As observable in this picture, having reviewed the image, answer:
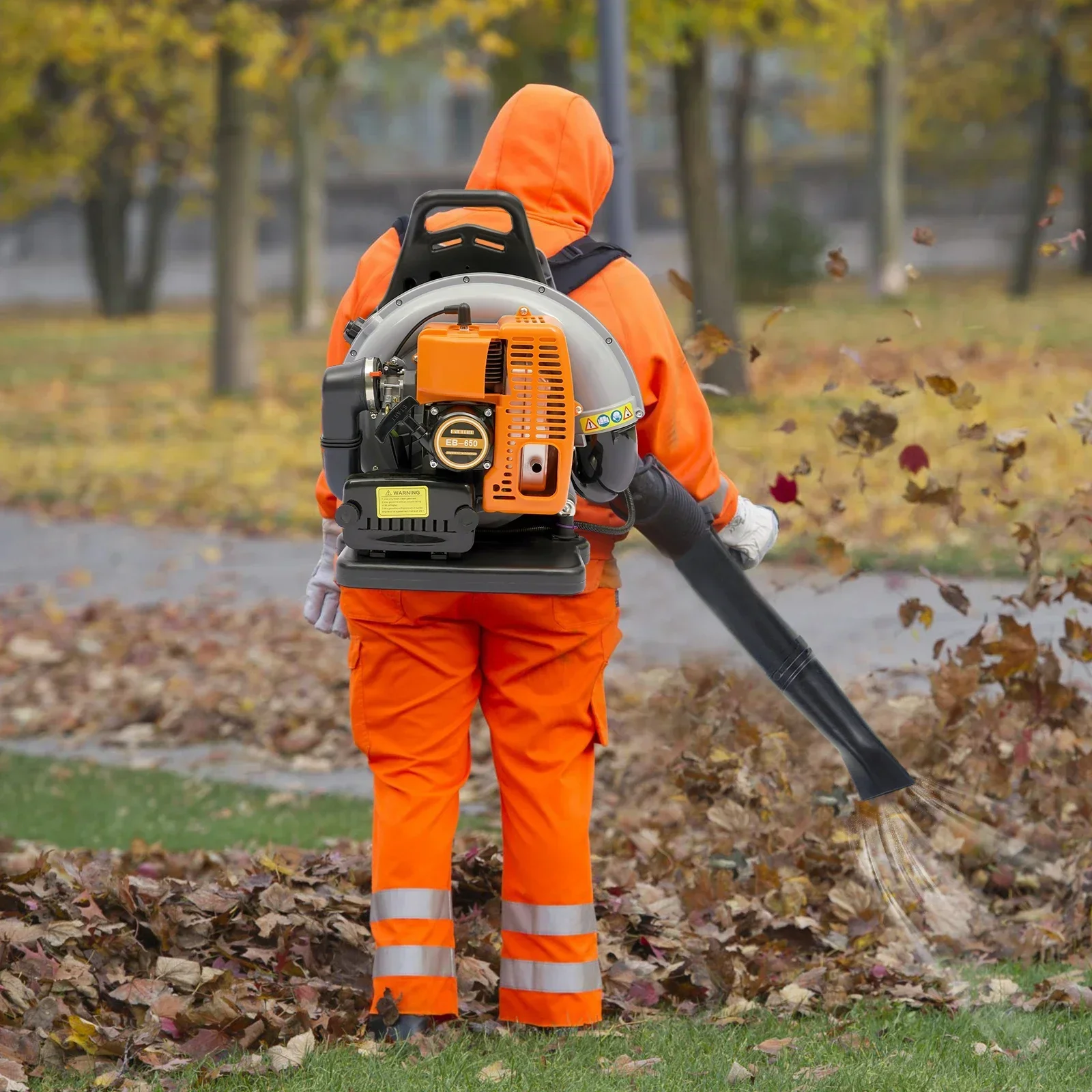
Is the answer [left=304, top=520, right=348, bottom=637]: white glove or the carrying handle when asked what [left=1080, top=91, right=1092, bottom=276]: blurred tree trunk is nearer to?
[left=304, top=520, right=348, bottom=637]: white glove

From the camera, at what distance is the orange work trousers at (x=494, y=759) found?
11.5ft

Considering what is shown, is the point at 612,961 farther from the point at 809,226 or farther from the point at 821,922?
the point at 809,226

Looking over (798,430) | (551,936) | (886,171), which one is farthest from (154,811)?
(886,171)

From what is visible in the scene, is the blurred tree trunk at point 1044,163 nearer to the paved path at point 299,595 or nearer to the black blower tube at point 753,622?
the paved path at point 299,595

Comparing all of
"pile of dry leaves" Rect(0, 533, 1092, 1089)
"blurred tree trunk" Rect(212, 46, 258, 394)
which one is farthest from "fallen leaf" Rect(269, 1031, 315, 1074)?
"blurred tree trunk" Rect(212, 46, 258, 394)

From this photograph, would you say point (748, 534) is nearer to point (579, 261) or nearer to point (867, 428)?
point (579, 261)

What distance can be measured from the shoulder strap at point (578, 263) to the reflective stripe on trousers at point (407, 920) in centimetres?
128

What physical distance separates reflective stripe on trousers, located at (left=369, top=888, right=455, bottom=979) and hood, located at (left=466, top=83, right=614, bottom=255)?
1389mm

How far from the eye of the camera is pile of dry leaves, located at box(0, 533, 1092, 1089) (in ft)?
12.4

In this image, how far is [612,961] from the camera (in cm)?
412

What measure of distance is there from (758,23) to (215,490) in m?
6.35

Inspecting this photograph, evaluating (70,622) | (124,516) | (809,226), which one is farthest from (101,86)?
(70,622)

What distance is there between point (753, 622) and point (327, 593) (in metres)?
0.96

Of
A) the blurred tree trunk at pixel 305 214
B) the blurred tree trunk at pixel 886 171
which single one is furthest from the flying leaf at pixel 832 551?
the blurred tree trunk at pixel 886 171
